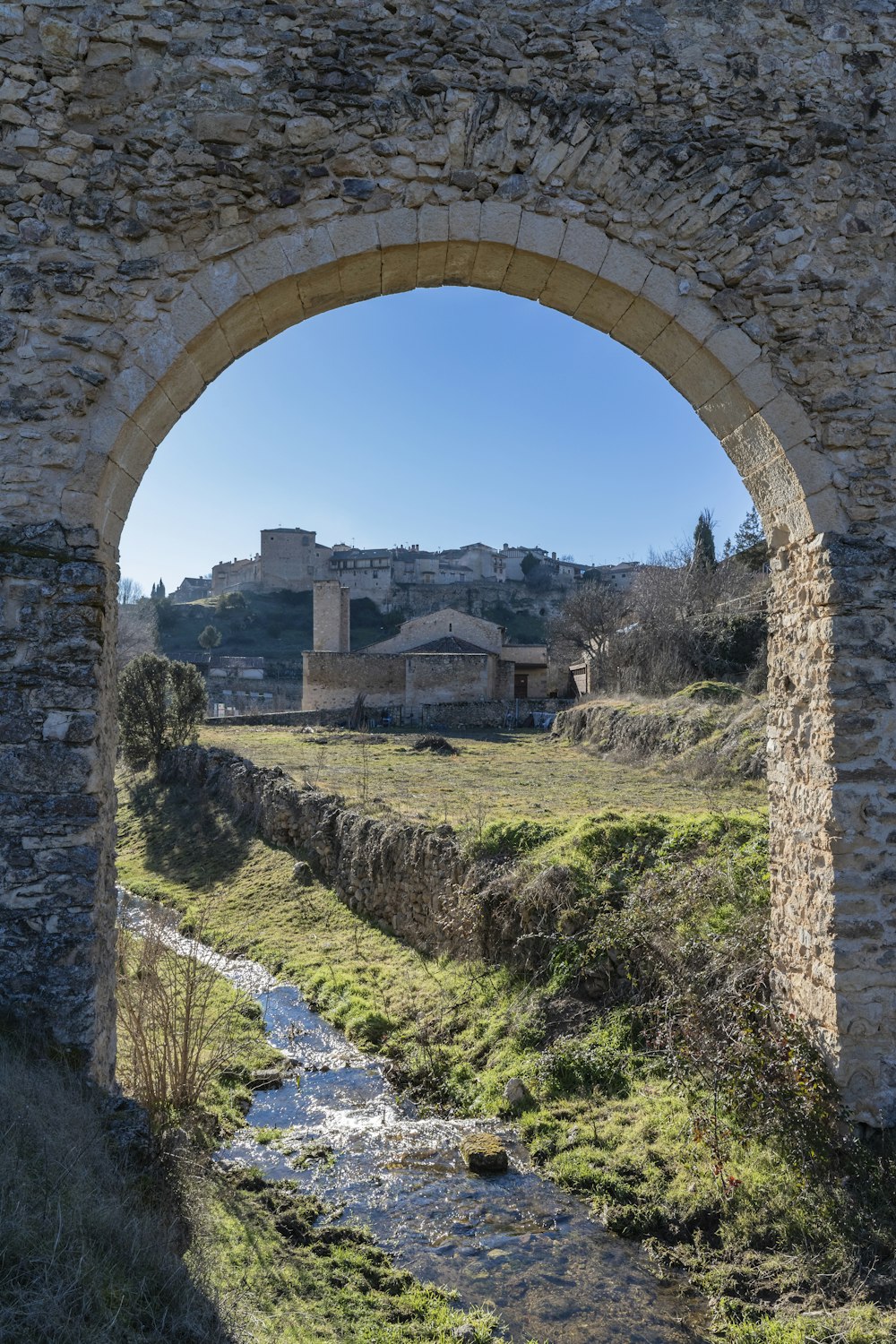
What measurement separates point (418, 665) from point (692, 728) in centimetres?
2012

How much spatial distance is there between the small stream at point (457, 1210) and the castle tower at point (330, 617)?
103 feet

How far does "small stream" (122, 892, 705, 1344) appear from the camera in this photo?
12.6 ft

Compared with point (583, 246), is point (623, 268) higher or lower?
lower

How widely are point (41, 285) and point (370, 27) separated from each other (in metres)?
2.13

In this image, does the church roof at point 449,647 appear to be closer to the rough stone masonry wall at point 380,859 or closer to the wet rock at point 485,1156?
the rough stone masonry wall at point 380,859

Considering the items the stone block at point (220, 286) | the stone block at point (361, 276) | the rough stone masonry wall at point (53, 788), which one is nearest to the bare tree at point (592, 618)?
the stone block at point (361, 276)

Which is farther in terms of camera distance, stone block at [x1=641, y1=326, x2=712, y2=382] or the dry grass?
stone block at [x1=641, y1=326, x2=712, y2=382]

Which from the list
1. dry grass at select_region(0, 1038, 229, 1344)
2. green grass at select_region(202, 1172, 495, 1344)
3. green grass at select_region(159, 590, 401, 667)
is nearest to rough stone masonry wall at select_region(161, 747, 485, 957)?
green grass at select_region(202, 1172, 495, 1344)

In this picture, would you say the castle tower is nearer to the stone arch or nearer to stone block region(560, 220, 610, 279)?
the stone arch

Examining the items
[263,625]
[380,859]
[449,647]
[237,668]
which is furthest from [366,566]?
[380,859]

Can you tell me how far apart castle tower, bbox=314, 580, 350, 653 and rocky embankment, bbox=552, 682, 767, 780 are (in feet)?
62.1

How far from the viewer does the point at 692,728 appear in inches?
539

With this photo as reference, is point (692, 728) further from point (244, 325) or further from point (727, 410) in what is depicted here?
point (244, 325)

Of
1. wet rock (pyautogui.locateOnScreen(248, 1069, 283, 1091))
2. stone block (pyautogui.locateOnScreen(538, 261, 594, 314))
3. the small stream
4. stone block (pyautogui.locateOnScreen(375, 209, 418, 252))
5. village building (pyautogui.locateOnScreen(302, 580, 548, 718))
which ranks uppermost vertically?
stone block (pyautogui.locateOnScreen(375, 209, 418, 252))
